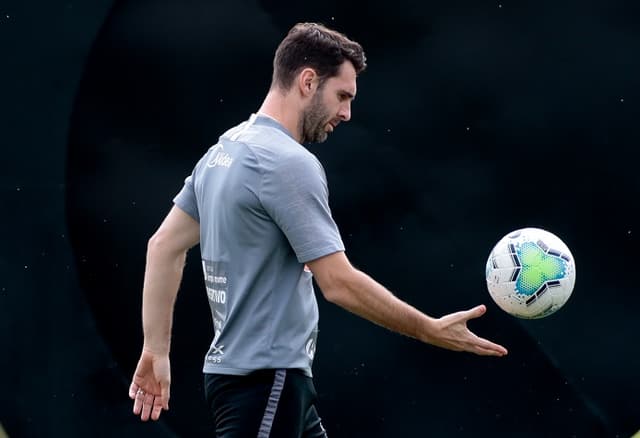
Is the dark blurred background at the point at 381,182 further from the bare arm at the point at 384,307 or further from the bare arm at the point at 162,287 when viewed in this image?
the bare arm at the point at 384,307

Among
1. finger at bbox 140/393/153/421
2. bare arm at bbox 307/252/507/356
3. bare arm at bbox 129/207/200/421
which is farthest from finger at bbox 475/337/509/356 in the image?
finger at bbox 140/393/153/421

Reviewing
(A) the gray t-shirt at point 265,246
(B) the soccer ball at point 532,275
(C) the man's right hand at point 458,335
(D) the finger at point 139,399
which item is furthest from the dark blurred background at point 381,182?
(C) the man's right hand at point 458,335

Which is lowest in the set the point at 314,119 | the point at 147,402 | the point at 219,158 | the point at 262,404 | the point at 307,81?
the point at 147,402

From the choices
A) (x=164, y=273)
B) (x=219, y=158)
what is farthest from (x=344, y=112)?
(x=164, y=273)

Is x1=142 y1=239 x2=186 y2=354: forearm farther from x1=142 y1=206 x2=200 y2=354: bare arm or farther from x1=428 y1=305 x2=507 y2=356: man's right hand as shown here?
x1=428 y1=305 x2=507 y2=356: man's right hand

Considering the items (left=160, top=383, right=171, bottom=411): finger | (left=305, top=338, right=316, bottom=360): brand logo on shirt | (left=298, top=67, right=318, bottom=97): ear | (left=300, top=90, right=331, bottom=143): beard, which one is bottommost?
(left=160, top=383, right=171, bottom=411): finger

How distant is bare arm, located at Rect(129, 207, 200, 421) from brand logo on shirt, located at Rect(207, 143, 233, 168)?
0.95ft

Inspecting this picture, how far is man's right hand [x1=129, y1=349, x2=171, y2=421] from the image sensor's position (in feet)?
12.3

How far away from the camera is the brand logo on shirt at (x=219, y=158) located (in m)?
3.38

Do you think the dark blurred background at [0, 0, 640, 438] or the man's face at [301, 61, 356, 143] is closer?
the man's face at [301, 61, 356, 143]

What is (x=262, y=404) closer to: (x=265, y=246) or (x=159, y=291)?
(x=265, y=246)

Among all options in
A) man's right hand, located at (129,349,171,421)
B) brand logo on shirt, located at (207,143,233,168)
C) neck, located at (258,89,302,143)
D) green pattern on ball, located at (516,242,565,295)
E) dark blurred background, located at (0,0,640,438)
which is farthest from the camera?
dark blurred background, located at (0,0,640,438)

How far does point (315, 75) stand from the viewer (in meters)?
3.52

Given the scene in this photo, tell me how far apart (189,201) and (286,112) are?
0.45 metres
